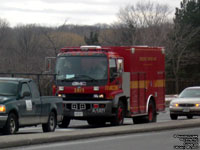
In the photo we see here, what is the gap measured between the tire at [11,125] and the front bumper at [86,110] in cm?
523

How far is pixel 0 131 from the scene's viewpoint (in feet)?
57.2

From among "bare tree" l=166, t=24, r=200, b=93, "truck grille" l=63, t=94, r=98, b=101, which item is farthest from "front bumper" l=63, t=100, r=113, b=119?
"bare tree" l=166, t=24, r=200, b=93

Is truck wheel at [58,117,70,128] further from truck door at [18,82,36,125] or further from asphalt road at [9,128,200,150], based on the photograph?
asphalt road at [9,128,200,150]

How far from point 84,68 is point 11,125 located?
5.99m

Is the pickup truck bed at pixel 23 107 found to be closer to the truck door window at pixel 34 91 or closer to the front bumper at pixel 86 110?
the truck door window at pixel 34 91

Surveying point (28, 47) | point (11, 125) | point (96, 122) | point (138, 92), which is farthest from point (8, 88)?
point (28, 47)

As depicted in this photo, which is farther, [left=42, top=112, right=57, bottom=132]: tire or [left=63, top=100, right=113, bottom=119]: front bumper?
[left=63, top=100, right=113, bottom=119]: front bumper

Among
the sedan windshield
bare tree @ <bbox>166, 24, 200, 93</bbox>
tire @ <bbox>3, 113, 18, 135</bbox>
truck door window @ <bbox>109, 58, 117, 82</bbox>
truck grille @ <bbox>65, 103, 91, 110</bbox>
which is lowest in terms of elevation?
tire @ <bbox>3, 113, 18, 135</bbox>

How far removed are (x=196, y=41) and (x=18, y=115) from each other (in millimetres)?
60116

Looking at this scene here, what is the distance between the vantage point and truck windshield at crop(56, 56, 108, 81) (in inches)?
893

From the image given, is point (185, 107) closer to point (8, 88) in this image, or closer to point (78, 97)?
point (78, 97)

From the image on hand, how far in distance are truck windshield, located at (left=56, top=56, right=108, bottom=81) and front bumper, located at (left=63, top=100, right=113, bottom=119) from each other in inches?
36.6

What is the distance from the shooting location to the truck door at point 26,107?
17984mm

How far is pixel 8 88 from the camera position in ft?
60.0
